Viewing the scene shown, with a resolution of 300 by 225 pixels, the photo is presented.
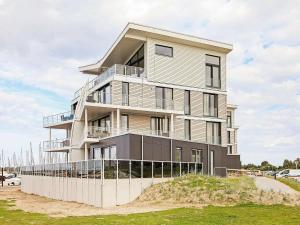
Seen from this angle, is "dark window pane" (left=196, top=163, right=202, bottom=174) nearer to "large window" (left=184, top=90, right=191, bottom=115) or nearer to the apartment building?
the apartment building

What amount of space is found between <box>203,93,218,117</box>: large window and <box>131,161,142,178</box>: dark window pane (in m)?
14.9

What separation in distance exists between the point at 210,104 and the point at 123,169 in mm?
17290

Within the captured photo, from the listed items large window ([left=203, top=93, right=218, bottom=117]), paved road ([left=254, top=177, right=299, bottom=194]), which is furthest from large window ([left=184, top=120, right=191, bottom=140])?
paved road ([left=254, top=177, right=299, bottom=194])

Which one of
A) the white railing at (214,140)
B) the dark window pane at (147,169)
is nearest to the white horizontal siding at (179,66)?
the white railing at (214,140)

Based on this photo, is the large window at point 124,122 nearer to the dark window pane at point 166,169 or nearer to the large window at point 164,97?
the large window at point 164,97

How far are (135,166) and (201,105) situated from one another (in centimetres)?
1482

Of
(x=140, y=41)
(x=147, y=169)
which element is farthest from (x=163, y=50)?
(x=147, y=169)

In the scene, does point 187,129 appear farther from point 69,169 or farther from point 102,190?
point 102,190

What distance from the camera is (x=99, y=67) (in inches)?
1797

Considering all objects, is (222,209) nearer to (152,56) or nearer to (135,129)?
(135,129)

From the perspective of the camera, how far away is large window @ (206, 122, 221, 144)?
40.3 meters

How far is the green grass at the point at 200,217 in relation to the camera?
1702 cm

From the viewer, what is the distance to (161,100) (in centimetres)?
3747

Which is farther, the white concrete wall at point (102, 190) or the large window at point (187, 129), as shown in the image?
the large window at point (187, 129)
